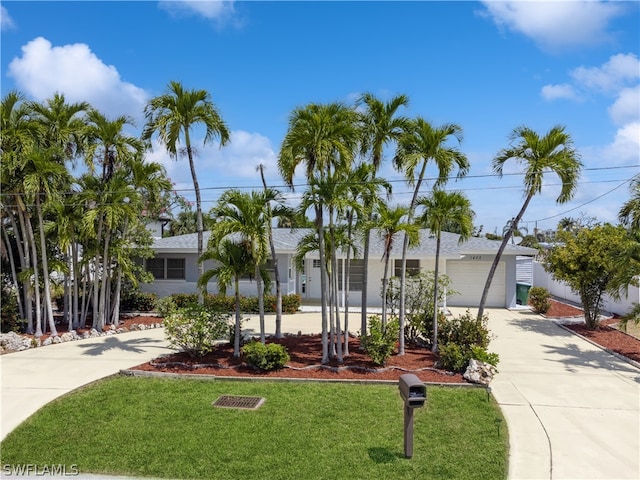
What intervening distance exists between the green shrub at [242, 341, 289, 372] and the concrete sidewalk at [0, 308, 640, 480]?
2.94m

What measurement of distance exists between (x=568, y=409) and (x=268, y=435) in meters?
4.84

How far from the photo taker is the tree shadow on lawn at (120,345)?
460 inches

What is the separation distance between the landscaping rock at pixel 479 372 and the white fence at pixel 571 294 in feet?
20.9

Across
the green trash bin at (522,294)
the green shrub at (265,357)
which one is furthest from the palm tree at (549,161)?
the green trash bin at (522,294)

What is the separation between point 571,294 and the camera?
23.3 m

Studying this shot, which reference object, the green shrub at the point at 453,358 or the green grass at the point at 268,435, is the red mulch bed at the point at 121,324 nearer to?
the green grass at the point at 268,435

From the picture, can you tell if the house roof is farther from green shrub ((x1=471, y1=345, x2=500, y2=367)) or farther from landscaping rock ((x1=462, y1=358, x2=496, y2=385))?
landscaping rock ((x1=462, y1=358, x2=496, y2=385))

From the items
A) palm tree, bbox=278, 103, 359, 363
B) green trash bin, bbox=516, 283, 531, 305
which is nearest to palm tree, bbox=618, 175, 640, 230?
palm tree, bbox=278, 103, 359, 363

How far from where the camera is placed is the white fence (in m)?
18.5

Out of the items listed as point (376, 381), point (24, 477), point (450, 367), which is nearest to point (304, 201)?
point (376, 381)

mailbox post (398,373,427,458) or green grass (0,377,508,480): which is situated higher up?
mailbox post (398,373,427,458)

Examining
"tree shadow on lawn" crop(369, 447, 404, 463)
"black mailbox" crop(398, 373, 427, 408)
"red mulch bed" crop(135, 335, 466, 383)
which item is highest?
"black mailbox" crop(398, 373, 427, 408)

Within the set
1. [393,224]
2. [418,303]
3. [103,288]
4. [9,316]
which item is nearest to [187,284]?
[103,288]

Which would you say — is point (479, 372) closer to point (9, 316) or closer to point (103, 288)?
point (103, 288)
